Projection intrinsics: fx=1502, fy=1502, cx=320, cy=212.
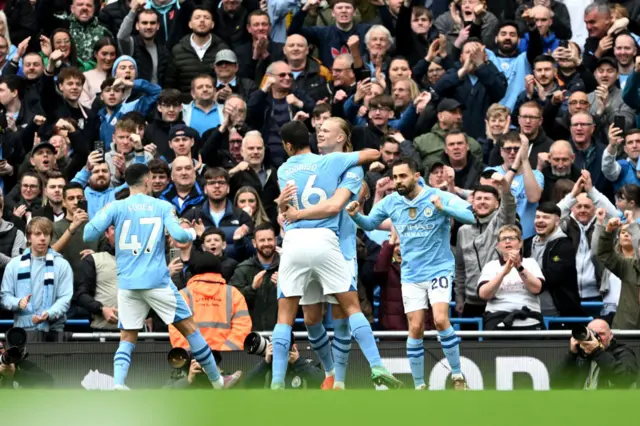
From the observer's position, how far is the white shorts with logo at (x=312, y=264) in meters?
12.9

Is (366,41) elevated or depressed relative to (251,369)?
elevated

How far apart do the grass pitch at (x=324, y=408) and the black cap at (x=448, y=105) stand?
369 inches

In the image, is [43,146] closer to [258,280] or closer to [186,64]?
[186,64]

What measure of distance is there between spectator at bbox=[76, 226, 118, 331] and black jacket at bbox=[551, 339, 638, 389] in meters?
4.87

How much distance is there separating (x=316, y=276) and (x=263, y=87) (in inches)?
230

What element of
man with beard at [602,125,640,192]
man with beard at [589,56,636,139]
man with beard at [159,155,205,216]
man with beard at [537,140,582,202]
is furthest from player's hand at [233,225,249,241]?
man with beard at [589,56,636,139]

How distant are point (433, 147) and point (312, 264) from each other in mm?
4895

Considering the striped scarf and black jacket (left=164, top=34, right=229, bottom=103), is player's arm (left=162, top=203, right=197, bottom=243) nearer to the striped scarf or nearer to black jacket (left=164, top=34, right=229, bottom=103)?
the striped scarf

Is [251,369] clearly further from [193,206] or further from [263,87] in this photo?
[263,87]

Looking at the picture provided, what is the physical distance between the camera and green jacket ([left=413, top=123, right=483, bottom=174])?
17.4 meters

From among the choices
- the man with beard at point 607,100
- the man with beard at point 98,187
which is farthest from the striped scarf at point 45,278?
the man with beard at point 607,100

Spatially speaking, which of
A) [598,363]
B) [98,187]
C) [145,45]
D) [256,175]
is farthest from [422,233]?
[145,45]

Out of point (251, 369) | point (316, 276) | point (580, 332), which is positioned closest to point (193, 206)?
point (251, 369)

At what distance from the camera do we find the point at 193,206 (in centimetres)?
1698
